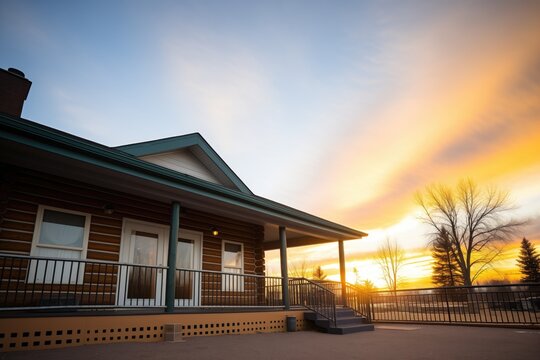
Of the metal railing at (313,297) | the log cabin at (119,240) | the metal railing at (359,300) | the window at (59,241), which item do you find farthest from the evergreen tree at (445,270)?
the window at (59,241)

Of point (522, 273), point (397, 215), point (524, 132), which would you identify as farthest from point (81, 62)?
point (522, 273)

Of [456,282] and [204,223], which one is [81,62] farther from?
[456,282]

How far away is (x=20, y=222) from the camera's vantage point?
21.2 feet

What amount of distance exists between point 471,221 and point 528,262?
17.6 m

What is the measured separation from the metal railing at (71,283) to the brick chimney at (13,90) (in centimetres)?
666

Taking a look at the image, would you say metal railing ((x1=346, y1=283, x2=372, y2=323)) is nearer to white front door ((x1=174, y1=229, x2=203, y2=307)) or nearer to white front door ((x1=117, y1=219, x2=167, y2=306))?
white front door ((x1=174, y1=229, x2=203, y2=307))

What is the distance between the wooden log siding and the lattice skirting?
60 cm

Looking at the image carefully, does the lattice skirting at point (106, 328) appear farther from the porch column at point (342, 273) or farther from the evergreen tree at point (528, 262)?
the evergreen tree at point (528, 262)

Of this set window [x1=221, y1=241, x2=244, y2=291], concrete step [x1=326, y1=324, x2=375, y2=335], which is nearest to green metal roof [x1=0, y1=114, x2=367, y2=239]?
window [x1=221, y1=241, x2=244, y2=291]

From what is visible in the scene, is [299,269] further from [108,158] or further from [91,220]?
[108,158]

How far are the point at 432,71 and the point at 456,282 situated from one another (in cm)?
3916

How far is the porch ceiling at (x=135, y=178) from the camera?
5.39 meters

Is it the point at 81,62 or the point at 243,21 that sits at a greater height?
the point at 243,21

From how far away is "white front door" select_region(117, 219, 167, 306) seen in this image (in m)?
7.77
